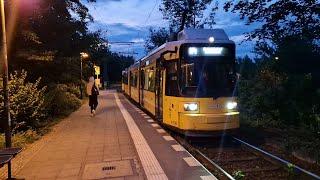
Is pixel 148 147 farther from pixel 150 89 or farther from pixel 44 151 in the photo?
pixel 150 89

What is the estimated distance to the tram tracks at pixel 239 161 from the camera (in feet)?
→ 24.4

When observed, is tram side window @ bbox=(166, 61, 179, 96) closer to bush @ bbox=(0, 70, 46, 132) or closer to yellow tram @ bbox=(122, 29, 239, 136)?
yellow tram @ bbox=(122, 29, 239, 136)

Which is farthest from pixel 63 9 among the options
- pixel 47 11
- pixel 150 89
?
pixel 150 89

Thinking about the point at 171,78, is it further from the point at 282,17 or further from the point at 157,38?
the point at 157,38

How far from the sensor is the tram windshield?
11.3 meters

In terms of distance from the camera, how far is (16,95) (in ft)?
39.6

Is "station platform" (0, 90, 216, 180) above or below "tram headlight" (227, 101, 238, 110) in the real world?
below

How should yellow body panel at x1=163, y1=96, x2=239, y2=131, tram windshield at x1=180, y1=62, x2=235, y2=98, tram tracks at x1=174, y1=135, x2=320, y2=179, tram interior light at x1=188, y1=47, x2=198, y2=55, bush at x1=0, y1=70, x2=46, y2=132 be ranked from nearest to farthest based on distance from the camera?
tram tracks at x1=174, y1=135, x2=320, y2=179
yellow body panel at x1=163, y1=96, x2=239, y2=131
tram windshield at x1=180, y1=62, x2=235, y2=98
tram interior light at x1=188, y1=47, x2=198, y2=55
bush at x1=0, y1=70, x2=46, y2=132

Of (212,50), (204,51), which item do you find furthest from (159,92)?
(212,50)

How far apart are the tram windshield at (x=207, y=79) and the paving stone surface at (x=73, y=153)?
2.40m

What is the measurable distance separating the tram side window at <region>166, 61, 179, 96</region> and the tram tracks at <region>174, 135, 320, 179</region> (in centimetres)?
156

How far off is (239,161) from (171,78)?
12.8 ft

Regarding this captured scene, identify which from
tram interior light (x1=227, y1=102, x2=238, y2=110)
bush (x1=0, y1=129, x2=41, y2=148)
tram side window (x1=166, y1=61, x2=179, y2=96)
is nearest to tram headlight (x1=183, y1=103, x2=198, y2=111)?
tram side window (x1=166, y1=61, x2=179, y2=96)

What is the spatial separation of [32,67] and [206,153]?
10.2 meters
